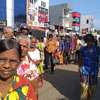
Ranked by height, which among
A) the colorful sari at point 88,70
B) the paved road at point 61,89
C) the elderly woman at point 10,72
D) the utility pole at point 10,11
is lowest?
the paved road at point 61,89

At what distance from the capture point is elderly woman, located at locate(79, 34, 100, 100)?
8961 millimetres

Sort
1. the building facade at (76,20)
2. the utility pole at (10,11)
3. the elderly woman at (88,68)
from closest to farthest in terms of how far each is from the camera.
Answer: the elderly woman at (88,68) < the utility pole at (10,11) < the building facade at (76,20)

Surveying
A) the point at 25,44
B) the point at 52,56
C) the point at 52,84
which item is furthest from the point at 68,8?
the point at 25,44

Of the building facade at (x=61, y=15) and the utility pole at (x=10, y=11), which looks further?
the building facade at (x=61, y=15)

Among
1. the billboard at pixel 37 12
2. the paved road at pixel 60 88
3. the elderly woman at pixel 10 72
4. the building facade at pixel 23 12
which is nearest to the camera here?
the elderly woman at pixel 10 72

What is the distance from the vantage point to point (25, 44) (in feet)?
19.4

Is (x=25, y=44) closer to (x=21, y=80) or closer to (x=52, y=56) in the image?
(x=21, y=80)

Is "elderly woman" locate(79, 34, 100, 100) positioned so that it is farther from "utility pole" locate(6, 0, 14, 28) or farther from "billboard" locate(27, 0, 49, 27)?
"billboard" locate(27, 0, 49, 27)

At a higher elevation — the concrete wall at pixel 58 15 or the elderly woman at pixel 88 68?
the concrete wall at pixel 58 15

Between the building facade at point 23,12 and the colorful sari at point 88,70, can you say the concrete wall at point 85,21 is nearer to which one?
the building facade at point 23,12

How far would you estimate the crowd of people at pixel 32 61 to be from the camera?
277cm

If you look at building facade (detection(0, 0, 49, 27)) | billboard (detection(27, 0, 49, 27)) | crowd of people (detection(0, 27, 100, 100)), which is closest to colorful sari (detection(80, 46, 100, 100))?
crowd of people (detection(0, 27, 100, 100))

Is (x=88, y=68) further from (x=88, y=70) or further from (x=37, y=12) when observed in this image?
(x=37, y=12)

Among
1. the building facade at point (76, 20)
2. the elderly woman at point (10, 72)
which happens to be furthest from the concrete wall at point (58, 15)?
the elderly woman at point (10, 72)
